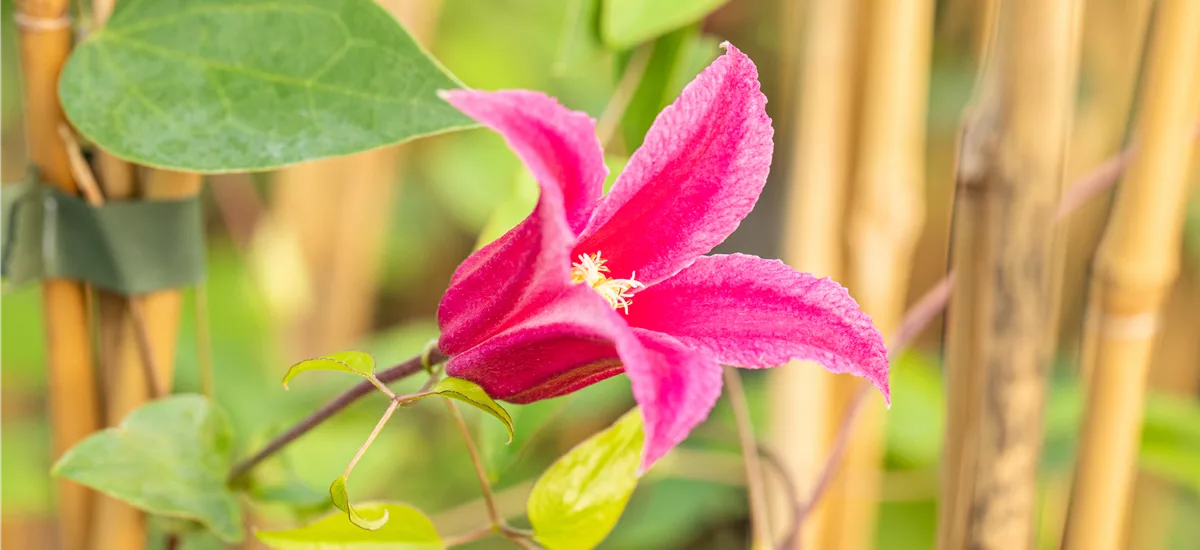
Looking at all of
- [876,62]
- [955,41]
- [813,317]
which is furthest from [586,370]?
[955,41]

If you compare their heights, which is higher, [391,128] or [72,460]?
[391,128]

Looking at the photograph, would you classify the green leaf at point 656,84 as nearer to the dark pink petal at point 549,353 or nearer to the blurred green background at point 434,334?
the blurred green background at point 434,334

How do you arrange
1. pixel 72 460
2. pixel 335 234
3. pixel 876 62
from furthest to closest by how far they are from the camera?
1. pixel 335 234
2. pixel 876 62
3. pixel 72 460

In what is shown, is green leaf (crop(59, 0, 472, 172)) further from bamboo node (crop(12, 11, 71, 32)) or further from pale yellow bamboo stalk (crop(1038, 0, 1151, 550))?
pale yellow bamboo stalk (crop(1038, 0, 1151, 550))

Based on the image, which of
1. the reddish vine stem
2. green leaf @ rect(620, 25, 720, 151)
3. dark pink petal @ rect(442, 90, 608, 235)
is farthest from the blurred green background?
dark pink petal @ rect(442, 90, 608, 235)

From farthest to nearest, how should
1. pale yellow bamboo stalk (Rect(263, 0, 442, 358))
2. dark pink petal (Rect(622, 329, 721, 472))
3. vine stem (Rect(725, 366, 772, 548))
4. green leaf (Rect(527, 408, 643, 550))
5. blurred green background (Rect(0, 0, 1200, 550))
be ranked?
pale yellow bamboo stalk (Rect(263, 0, 442, 358)) < blurred green background (Rect(0, 0, 1200, 550)) < vine stem (Rect(725, 366, 772, 548)) < green leaf (Rect(527, 408, 643, 550)) < dark pink petal (Rect(622, 329, 721, 472))

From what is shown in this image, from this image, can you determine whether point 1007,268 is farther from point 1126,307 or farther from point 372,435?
point 372,435

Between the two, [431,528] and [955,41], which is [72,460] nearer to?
[431,528]
